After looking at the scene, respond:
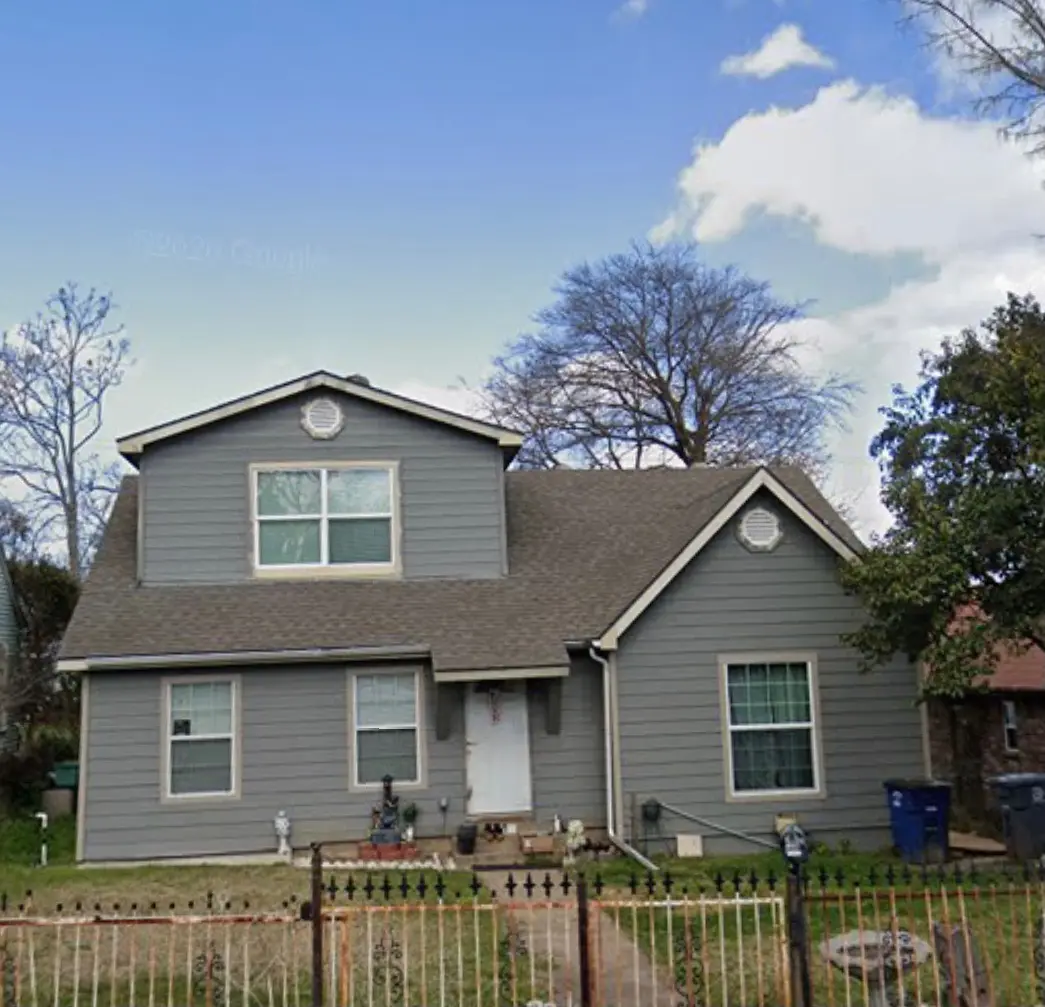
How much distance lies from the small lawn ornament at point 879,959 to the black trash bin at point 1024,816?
5643 millimetres

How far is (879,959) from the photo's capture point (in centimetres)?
707

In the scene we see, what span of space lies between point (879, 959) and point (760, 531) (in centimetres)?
771

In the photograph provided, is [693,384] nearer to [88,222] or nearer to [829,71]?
[829,71]

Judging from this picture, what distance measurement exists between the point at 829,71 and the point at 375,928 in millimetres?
16057

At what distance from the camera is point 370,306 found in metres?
20.4

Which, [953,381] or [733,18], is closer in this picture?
[953,381]

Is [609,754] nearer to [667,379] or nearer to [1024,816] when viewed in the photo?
[1024,816]

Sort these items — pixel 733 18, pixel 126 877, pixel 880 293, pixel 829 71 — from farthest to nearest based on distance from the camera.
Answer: pixel 880 293, pixel 829 71, pixel 733 18, pixel 126 877

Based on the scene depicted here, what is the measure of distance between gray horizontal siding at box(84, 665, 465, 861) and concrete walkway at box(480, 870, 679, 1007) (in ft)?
13.6

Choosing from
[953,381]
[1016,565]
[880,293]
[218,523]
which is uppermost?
[880,293]

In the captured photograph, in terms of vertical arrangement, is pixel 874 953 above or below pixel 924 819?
below

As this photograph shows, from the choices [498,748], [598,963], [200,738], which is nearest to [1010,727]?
[498,748]

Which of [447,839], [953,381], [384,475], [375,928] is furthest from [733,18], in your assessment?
[375,928]

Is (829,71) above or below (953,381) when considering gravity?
above
